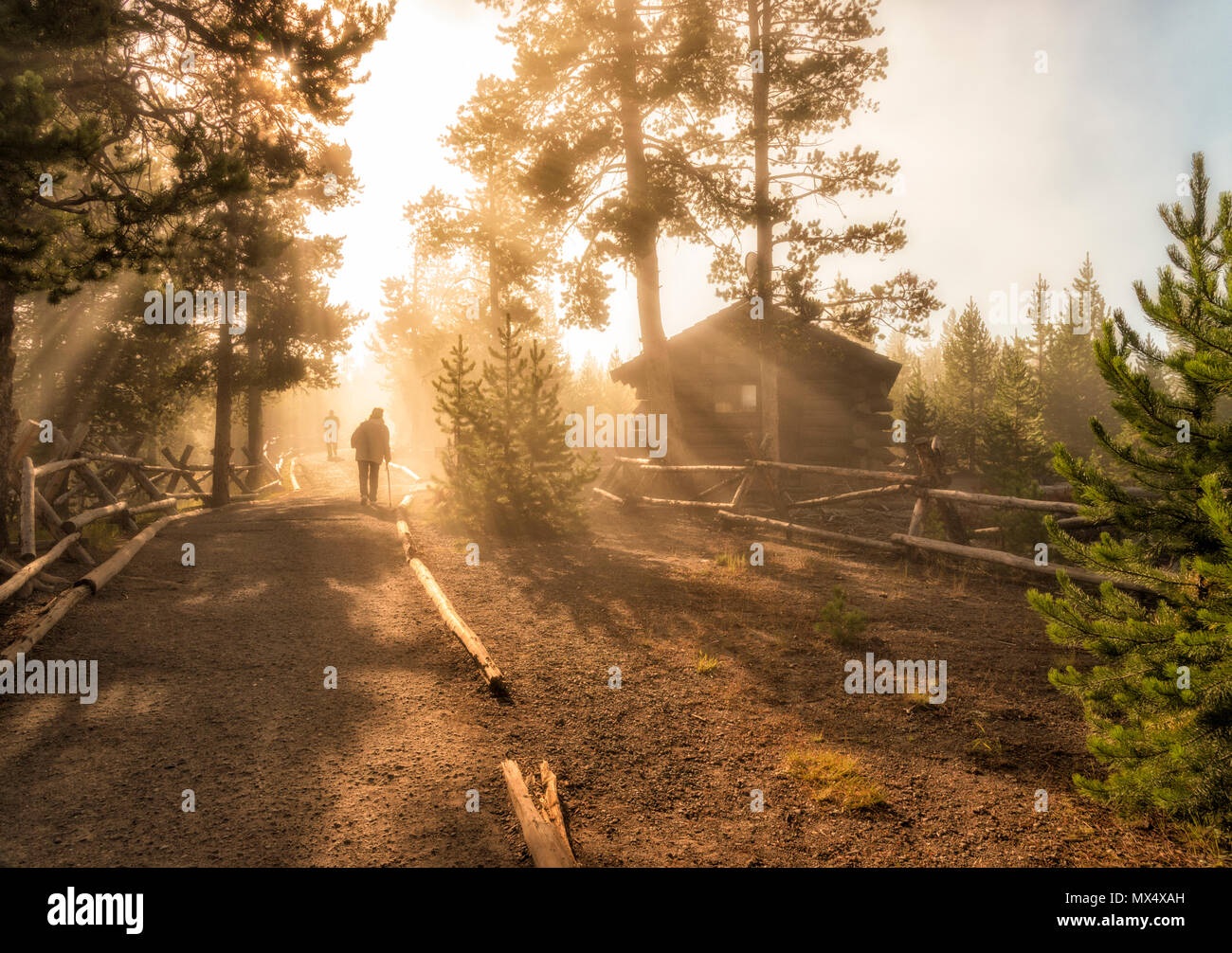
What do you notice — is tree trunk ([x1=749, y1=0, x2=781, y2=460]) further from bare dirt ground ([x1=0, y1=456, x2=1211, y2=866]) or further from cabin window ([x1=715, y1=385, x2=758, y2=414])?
bare dirt ground ([x1=0, y1=456, x2=1211, y2=866])

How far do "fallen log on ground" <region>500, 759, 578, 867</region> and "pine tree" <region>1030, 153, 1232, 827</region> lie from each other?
8.98ft

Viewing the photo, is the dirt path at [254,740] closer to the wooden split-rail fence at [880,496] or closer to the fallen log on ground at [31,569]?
the fallen log on ground at [31,569]

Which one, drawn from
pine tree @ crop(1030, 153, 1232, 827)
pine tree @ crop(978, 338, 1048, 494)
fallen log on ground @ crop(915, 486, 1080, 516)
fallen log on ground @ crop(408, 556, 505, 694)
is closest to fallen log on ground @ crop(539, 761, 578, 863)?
fallen log on ground @ crop(408, 556, 505, 694)

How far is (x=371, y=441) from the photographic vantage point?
15.6m

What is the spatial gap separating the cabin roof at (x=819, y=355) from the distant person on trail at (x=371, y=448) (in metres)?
7.94

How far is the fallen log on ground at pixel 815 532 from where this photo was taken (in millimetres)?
11058

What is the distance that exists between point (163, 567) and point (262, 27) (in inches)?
301

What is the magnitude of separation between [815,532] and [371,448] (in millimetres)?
10027

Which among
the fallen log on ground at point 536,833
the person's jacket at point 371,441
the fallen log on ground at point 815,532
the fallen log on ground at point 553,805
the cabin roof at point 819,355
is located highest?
the cabin roof at point 819,355

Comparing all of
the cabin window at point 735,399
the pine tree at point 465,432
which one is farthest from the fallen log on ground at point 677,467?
the cabin window at point 735,399

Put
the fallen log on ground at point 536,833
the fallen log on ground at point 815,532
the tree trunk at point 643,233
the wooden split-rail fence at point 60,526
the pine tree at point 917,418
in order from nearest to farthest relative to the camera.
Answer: the fallen log on ground at point 536,833, the wooden split-rail fence at point 60,526, the fallen log on ground at point 815,532, the tree trunk at point 643,233, the pine tree at point 917,418

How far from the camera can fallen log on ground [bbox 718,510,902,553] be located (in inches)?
435
